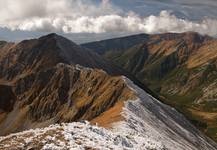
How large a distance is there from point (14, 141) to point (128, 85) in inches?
4720

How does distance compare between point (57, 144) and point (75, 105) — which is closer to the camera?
point (57, 144)

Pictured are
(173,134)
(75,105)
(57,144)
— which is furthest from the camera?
(75,105)

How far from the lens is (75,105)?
190 metres

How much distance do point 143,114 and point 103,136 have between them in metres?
64.3

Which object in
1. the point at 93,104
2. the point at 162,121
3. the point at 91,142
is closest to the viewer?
the point at 91,142

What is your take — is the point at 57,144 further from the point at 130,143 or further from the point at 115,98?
the point at 115,98

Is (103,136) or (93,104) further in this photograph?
(93,104)

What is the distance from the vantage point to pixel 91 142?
150 feet

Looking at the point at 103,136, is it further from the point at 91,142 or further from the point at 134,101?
the point at 134,101

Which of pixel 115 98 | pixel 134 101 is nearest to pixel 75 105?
pixel 115 98

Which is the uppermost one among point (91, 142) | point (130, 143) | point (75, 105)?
point (91, 142)

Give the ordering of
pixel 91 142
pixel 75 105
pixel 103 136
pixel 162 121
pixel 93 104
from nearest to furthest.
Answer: pixel 91 142
pixel 103 136
pixel 162 121
pixel 93 104
pixel 75 105

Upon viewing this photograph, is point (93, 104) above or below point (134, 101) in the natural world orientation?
below

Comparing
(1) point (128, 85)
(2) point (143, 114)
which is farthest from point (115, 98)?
(2) point (143, 114)
